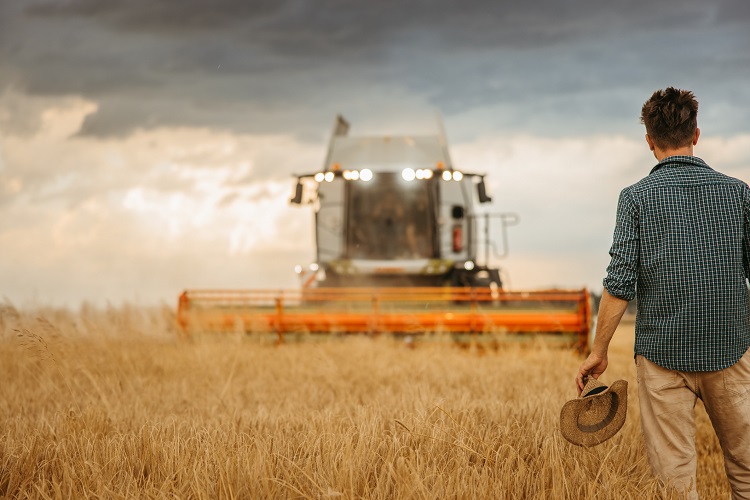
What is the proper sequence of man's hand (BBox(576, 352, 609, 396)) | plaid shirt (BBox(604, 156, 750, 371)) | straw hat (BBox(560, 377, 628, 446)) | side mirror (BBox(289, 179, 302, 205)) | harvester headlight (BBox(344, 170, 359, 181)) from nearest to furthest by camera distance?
plaid shirt (BBox(604, 156, 750, 371)), man's hand (BBox(576, 352, 609, 396)), straw hat (BBox(560, 377, 628, 446)), side mirror (BBox(289, 179, 302, 205)), harvester headlight (BBox(344, 170, 359, 181))

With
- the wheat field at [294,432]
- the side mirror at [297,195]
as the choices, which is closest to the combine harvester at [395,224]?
the side mirror at [297,195]

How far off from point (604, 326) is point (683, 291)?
0.32 metres

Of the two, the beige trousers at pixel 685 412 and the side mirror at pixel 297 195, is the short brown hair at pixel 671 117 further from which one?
the side mirror at pixel 297 195

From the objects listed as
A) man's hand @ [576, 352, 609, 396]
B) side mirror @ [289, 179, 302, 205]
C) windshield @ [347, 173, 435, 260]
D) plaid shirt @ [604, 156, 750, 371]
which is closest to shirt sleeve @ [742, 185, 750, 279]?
plaid shirt @ [604, 156, 750, 371]

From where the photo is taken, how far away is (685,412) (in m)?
3.11

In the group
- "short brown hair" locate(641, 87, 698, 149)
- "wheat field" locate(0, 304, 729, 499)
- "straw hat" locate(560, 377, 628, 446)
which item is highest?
"short brown hair" locate(641, 87, 698, 149)

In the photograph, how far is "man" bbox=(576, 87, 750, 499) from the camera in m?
3.05

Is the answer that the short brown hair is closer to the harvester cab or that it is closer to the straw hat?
the straw hat

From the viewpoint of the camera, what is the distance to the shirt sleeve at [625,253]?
306 centimetres

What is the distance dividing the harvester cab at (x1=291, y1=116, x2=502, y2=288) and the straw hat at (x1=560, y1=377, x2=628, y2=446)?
30.5 ft

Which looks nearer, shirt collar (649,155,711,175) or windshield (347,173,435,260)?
shirt collar (649,155,711,175)

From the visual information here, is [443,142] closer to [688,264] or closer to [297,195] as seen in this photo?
[297,195]

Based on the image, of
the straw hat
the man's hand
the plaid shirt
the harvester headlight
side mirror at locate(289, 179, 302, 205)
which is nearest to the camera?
the plaid shirt

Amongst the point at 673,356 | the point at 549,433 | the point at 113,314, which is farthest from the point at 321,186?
the point at 673,356
